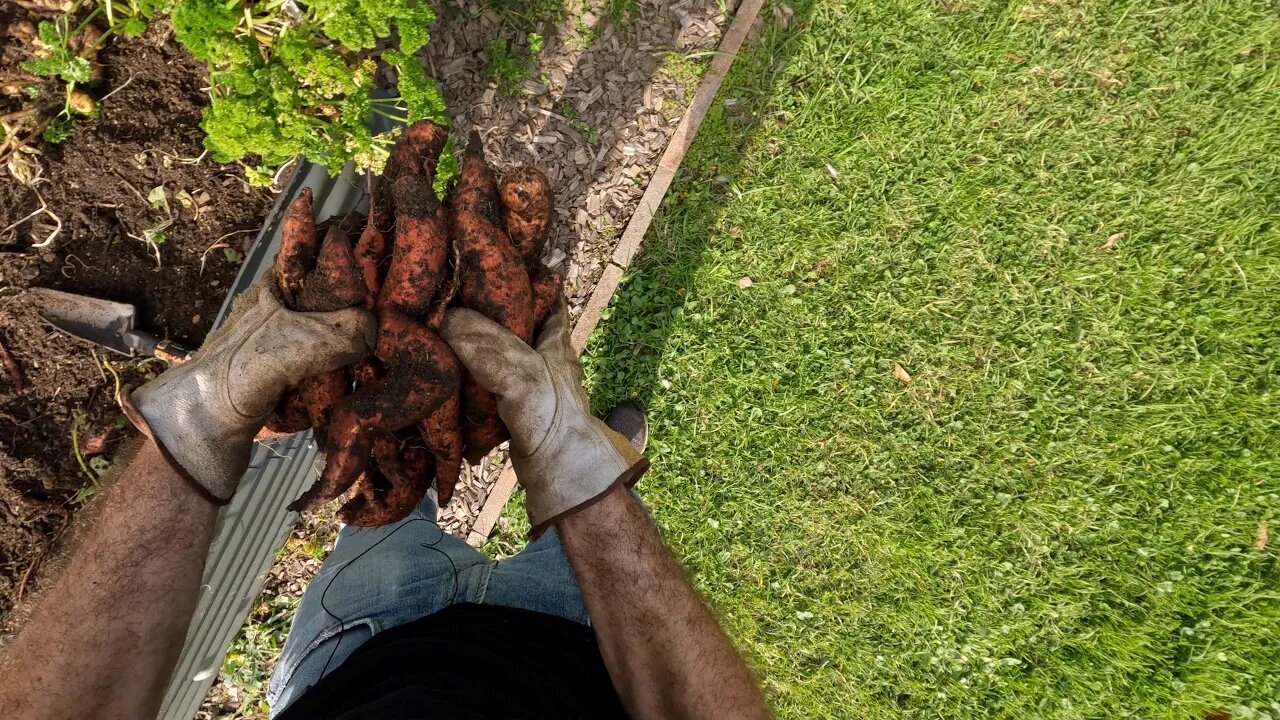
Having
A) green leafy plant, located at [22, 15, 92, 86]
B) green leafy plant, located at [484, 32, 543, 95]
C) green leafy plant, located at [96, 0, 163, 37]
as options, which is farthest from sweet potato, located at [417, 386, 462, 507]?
green leafy plant, located at [22, 15, 92, 86]

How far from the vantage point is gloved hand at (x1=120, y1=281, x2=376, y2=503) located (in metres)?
2.24

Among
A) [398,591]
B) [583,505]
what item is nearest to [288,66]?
[583,505]

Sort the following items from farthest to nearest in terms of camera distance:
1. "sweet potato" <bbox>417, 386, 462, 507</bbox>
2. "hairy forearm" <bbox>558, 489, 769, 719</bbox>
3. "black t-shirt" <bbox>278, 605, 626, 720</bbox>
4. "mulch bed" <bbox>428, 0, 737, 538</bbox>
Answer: "mulch bed" <bbox>428, 0, 737, 538</bbox> < "sweet potato" <bbox>417, 386, 462, 507</bbox> < "hairy forearm" <bbox>558, 489, 769, 719</bbox> < "black t-shirt" <bbox>278, 605, 626, 720</bbox>

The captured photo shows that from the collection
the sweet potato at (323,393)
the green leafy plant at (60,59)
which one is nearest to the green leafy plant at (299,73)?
the green leafy plant at (60,59)

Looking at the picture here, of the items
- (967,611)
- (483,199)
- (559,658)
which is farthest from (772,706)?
(483,199)

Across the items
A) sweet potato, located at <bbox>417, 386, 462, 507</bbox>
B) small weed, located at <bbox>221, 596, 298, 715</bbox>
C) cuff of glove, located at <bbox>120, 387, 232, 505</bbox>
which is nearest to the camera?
cuff of glove, located at <bbox>120, 387, 232, 505</bbox>

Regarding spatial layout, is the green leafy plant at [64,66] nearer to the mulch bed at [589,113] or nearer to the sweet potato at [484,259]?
the mulch bed at [589,113]

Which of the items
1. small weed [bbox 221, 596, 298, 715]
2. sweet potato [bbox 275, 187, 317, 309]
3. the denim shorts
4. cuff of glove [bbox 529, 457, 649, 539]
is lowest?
small weed [bbox 221, 596, 298, 715]

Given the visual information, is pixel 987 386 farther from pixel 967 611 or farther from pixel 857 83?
pixel 857 83

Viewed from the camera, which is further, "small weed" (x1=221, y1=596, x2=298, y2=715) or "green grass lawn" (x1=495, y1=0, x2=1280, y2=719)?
"small weed" (x1=221, y1=596, x2=298, y2=715)

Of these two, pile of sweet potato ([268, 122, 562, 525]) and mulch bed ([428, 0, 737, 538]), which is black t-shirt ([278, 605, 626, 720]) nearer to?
pile of sweet potato ([268, 122, 562, 525])

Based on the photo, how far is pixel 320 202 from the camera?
294 centimetres

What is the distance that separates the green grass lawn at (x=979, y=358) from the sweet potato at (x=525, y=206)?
108 cm

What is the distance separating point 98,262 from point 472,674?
8.09ft
